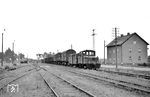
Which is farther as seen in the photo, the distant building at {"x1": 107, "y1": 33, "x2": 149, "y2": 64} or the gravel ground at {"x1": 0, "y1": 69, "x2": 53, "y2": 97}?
the distant building at {"x1": 107, "y1": 33, "x2": 149, "y2": 64}

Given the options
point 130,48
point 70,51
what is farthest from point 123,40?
point 70,51

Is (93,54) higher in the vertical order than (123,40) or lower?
lower

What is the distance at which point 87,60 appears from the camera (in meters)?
32.4

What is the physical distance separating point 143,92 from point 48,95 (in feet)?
16.0

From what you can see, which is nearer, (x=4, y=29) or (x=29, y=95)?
(x=29, y=95)

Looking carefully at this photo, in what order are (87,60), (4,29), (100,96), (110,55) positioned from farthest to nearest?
(110,55) < (4,29) < (87,60) < (100,96)

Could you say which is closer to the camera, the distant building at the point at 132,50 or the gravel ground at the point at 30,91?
the gravel ground at the point at 30,91

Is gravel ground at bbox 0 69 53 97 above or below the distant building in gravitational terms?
below

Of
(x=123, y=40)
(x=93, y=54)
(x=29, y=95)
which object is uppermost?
(x=123, y=40)

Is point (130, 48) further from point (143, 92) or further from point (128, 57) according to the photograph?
point (143, 92)

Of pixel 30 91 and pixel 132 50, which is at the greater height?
pixel 132 50

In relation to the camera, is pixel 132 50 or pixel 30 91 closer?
pixel 30 91

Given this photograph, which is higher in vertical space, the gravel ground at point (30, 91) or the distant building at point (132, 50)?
the distant building at point (132, 50)

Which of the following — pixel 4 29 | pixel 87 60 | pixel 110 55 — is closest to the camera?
pixel 87 60
